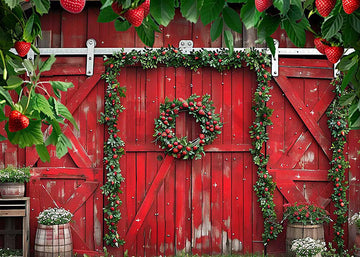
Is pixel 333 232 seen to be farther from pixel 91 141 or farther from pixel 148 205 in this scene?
pixel 91 141

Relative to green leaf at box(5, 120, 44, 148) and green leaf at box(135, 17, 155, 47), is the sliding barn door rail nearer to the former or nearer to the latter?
green leaf at box(5, 120, 44, 148)

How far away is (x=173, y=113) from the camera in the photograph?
20.7 ft

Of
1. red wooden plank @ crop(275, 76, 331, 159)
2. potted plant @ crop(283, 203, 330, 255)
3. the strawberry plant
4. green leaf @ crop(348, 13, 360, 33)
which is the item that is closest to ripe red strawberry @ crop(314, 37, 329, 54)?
green leaf @ crop(348, 13, 360, 33)

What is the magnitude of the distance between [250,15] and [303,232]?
527 centimetres

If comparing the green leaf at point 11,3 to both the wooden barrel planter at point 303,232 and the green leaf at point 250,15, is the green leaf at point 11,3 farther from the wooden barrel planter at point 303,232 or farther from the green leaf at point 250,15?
the wooden barrel planter at point 303,232

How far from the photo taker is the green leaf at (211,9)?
102 cm

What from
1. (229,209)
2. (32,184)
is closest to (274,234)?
(229,209)

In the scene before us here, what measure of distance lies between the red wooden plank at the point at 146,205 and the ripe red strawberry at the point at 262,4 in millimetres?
5464

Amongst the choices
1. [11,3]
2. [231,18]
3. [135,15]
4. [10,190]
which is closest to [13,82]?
[11,3]

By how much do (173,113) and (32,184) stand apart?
204 centimetres

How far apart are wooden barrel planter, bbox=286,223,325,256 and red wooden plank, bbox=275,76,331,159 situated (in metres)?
1.04

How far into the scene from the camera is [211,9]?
1030 millimetres

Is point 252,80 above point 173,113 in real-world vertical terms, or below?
above

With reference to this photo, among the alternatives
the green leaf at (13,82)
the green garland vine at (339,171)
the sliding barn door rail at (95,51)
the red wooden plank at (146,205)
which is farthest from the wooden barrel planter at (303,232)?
the green leaf at (13,82)
